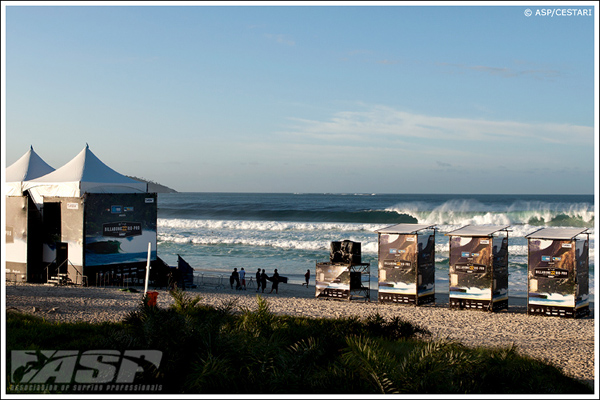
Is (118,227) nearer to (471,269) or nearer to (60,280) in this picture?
(60,280)

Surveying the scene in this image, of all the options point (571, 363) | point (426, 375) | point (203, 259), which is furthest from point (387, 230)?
point (203, 259)

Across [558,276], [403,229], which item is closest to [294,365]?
[558,276]

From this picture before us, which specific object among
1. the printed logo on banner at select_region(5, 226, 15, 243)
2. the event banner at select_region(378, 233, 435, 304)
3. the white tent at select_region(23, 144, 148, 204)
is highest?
the white tent at select_region(23, 144, 148, 204)

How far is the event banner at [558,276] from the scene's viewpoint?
50.9 ft

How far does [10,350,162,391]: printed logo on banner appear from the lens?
616 centimetres

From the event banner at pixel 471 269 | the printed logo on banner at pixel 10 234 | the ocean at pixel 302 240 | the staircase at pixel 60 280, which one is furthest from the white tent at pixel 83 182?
the event banner at pixel 471 269

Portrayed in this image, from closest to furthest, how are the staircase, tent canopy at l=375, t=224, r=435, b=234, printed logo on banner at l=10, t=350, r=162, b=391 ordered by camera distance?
printed logo on banner at l=10, t=350, r=162, b=391, tent canopy at l=375, t=224, r=435, b=234, the staircase

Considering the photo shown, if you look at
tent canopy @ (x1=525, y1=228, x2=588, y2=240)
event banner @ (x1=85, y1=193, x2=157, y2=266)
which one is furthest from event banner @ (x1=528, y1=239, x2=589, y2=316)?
event banner @ (x1=85, y1=193, x2=157, y2=266)

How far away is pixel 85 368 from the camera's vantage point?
665 cm

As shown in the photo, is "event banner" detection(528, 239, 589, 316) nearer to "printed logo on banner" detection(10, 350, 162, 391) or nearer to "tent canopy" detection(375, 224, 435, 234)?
"tent canopy" detection(375, 224, 435, 234)

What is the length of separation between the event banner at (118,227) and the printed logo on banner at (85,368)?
12915mm

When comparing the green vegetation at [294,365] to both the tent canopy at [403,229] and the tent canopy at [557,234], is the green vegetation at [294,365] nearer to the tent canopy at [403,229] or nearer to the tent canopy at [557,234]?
the tent canopy at [557,234]

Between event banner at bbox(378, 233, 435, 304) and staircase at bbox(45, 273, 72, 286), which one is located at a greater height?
event banner at bbox(378, 233, 435, 304)

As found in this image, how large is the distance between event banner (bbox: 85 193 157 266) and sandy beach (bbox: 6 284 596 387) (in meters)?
1.44
